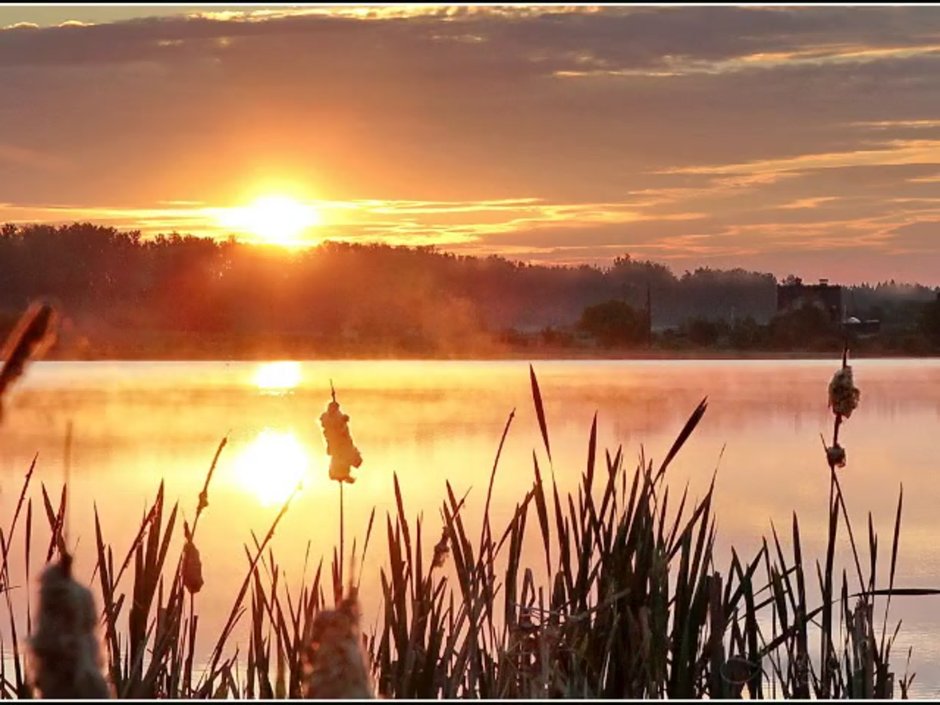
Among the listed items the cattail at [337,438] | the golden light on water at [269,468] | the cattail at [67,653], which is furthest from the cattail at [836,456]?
the golden light on water at [269,468]

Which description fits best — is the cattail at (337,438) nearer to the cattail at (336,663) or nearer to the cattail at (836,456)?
the cattail at (836,456)

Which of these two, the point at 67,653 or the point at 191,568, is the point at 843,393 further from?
the point at 67,653

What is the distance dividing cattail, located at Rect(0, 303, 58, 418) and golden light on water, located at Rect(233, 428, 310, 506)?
35.8 feet

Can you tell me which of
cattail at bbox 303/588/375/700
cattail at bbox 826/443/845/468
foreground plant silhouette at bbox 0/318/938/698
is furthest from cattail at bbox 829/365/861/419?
cattail at bbox 303/588/375/700

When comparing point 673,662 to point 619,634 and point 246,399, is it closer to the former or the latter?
point 619,634

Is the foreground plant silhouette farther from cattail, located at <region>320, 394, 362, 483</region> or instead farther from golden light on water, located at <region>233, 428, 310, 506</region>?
golden light on water, located at <region>233, 428, 310, 506</region>

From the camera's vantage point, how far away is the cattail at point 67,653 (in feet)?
1.82

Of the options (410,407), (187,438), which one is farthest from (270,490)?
(410,407)

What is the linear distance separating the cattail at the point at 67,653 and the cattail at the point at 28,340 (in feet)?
0.42

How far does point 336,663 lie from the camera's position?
61cm

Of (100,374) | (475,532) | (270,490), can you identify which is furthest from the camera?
(100,374)

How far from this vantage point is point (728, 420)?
21578mm

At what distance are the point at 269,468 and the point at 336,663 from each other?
13.5 meters

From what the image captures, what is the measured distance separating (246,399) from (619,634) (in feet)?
78.4
